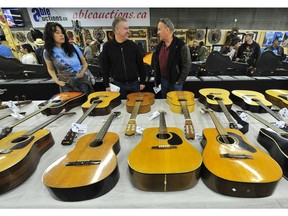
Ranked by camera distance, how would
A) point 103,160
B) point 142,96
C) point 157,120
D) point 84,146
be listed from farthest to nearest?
1. point 142,96
2. point 157,120
3. point 84,146
4. point 103,160

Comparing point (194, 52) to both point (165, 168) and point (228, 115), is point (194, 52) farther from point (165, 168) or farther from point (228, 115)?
point (165, 168)

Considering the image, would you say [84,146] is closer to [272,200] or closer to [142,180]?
[142,180]

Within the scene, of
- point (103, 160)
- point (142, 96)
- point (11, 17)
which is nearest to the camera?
point (103, 160)

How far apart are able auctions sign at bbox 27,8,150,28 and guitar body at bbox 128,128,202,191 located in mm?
4480

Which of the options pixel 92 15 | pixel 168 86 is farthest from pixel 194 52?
pixel 92 15

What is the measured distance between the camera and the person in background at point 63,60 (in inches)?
62.0

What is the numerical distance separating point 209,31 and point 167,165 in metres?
5.34

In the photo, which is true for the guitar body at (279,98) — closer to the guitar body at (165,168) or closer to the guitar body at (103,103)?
the guitar body at (165,168)

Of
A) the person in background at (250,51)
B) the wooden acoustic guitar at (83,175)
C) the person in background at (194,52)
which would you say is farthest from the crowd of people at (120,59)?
the person in background at (194,52)

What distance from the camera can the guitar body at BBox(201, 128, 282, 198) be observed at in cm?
59
